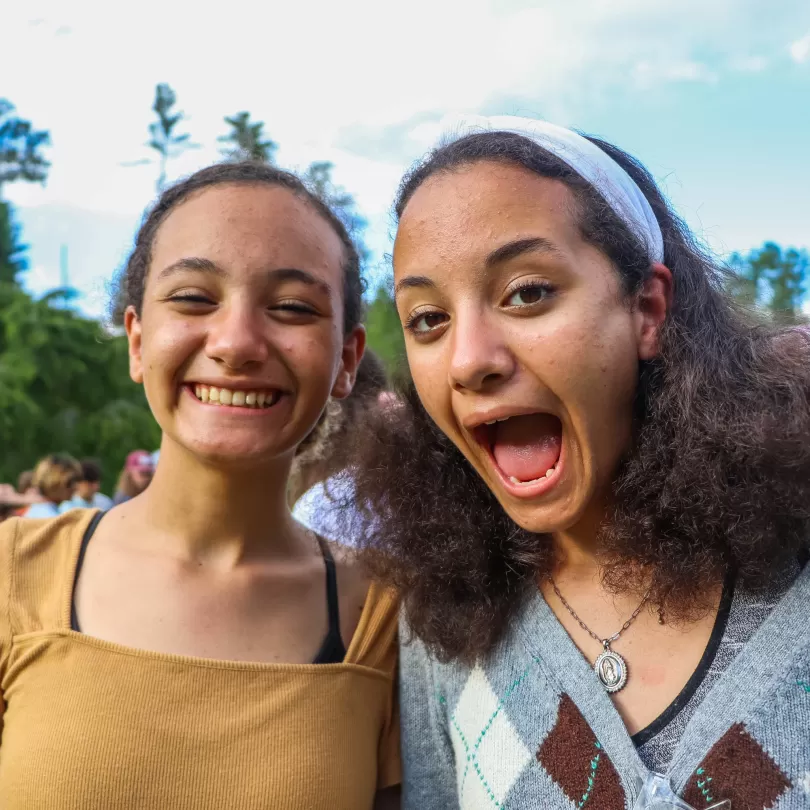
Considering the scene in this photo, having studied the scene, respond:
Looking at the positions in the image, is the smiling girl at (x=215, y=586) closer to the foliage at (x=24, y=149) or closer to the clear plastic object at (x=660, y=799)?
the clear plastic object at (x=660, y=799)

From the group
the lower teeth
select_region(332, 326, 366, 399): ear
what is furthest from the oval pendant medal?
select_region(332, 326, 366, 399): ear

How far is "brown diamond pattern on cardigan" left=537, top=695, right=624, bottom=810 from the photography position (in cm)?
163

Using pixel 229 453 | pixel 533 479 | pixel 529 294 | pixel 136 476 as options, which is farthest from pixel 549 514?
pixel 136 476

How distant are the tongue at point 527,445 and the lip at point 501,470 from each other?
0.02m

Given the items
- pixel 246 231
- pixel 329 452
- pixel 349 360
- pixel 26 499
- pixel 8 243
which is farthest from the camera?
pixel 8 243

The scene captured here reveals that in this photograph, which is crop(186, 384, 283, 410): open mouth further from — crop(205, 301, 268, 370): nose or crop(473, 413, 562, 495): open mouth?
crop(473, 413, 562, 495): open mouth

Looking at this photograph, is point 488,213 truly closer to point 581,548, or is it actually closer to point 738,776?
point 581,548

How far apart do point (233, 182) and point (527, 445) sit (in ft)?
3.56

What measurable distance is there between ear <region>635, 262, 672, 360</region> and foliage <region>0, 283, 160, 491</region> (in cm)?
1273

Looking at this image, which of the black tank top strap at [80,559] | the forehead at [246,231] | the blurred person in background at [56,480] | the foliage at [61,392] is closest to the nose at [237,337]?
the forehead at [246,231]

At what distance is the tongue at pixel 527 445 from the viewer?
1.82 m

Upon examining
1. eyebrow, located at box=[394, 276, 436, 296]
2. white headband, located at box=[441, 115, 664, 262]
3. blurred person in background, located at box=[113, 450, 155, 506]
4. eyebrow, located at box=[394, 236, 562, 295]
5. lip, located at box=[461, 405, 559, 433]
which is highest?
white headband, located at box=[441, 115, 664, 262]

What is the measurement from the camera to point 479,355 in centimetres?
169

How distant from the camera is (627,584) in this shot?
1834 mm
